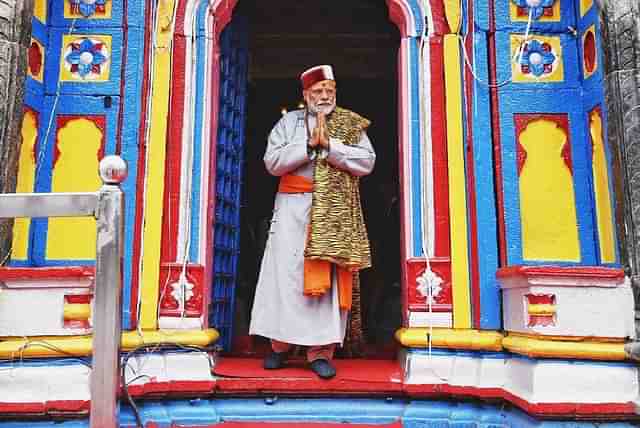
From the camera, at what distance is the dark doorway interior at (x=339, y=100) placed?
5.73 meters

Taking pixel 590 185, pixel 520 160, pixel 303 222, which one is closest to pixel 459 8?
pixel 520 160

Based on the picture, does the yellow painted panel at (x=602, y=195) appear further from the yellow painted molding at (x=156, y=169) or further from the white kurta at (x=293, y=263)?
the yellow painted molding at (x=156, y=169)

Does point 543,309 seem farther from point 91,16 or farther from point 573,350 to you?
point 91,16

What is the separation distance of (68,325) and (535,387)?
2363 mm

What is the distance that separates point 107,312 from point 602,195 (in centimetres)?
284

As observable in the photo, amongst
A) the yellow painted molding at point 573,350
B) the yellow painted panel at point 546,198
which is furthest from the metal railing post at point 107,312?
the yellow painted panel at point 546,198

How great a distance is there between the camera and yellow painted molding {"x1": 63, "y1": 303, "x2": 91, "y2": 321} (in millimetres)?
2979

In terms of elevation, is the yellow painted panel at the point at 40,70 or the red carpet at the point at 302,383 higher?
the yellow painted panel at the point at 40,70

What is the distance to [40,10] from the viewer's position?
3.74 metres

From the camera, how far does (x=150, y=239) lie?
3600mm

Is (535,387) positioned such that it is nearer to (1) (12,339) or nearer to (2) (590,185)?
(2) (590,185)

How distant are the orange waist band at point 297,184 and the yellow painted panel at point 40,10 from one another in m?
1.84

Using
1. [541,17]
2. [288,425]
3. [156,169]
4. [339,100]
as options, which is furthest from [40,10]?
[339,100]

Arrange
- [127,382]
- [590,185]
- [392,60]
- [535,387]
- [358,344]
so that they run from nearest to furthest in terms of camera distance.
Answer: [535,387] → [127,382] → [590,185] → [358,344] → [392,60]
